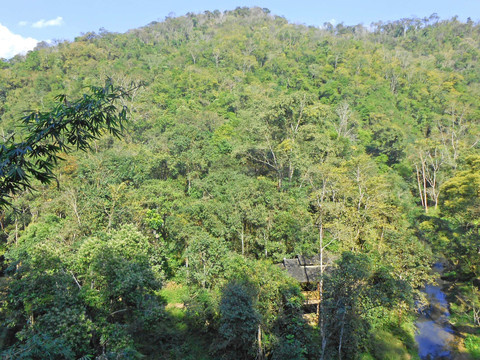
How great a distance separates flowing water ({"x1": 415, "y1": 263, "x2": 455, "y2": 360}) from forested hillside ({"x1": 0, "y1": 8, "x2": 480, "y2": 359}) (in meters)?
0.62

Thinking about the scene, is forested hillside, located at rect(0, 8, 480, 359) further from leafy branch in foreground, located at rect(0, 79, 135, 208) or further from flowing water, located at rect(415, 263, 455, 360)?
flowing water, located at rect(415, 263, 455, 360)

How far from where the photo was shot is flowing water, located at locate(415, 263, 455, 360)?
1169 cm

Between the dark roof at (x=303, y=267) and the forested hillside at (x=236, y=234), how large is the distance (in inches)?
17.8

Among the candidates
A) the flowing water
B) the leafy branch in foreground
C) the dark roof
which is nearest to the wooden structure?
the dark roof

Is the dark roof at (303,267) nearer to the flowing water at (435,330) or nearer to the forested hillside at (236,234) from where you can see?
the forested hillside at (236,234)

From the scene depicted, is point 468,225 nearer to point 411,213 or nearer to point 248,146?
point 411,213

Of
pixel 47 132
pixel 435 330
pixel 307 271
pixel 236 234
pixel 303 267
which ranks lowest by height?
pixel 435 330

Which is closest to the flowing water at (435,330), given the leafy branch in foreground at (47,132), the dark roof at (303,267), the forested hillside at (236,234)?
the forested hillside at (236,234)

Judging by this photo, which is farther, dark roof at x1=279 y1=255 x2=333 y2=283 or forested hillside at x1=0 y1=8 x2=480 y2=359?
dark roof at x1=279 y1=255 x2=333 y2=283

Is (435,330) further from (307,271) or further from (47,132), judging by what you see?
(47,132)

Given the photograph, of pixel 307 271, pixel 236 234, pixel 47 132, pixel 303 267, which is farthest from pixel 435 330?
pixel 47 132

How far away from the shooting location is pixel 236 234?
15.6m

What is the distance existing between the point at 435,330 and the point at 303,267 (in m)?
6.37

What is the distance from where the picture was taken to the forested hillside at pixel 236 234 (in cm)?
849
